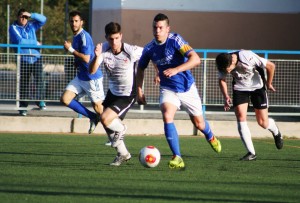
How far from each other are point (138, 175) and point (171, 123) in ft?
4.47

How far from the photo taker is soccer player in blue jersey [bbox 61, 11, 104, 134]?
52.1ft

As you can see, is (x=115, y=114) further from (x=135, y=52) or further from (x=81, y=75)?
(x=81, y=75)

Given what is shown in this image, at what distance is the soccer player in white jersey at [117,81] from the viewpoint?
12.8 m

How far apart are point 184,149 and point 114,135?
3.11 m

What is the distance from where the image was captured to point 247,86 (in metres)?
14.3

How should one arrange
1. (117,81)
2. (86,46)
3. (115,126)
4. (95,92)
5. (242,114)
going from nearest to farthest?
(115,126)
(117,81)
(242,114)
(86,46)
(95,92)

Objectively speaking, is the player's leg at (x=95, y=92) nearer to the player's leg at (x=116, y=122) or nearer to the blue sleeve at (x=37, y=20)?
the player's leg at (x=116, y=122)

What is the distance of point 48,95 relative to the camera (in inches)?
784

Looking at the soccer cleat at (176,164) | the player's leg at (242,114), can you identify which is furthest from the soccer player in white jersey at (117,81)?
the player's leg at (242,114)

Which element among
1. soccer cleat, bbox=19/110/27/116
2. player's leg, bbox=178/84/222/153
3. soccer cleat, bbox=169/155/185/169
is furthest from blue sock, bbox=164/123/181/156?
soccer cleat, bbox=19/110/27/116

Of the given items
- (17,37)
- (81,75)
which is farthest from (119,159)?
(17,37)

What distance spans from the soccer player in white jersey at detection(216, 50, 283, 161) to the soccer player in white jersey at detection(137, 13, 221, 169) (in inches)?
33.7

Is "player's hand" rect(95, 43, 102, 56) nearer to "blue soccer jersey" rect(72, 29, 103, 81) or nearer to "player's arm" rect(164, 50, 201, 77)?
"player's arm" rect(164, 50, 201, 77)

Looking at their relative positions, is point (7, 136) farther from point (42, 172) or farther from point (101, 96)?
point (42, 172)
